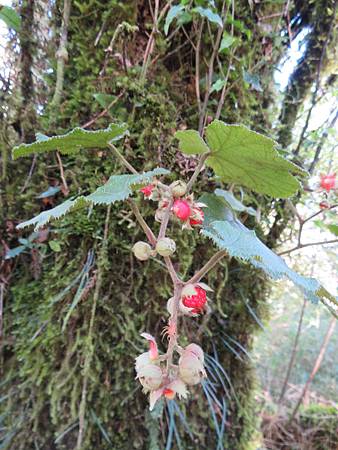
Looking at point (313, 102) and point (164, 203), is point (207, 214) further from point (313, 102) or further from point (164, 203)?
point (313, 102)

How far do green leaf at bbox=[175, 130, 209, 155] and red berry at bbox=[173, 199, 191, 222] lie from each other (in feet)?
0.27

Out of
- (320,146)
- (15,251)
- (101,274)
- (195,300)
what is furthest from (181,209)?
(320,146)

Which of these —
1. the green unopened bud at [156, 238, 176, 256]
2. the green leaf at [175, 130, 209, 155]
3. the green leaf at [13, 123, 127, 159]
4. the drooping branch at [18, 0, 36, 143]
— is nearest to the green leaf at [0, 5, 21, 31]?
the drooping branch at [18, 0, 36, 143]

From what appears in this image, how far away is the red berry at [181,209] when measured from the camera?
48cm

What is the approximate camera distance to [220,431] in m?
0.89

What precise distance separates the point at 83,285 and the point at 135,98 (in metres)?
0.46

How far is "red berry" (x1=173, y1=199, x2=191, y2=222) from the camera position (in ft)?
1.57

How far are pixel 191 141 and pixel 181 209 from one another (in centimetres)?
10

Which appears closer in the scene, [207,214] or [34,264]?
[207,214]

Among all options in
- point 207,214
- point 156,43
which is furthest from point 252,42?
point 207,214

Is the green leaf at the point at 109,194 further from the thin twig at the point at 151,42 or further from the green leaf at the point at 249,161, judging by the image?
the thin twig at the point at 151,42

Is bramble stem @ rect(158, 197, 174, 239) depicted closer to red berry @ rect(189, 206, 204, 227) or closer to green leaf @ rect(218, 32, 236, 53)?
red berry @ rect(189, 206, 204, 227)

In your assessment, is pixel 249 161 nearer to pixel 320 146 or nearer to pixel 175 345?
pixel 175 345

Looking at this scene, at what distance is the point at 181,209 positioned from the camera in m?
0.48
